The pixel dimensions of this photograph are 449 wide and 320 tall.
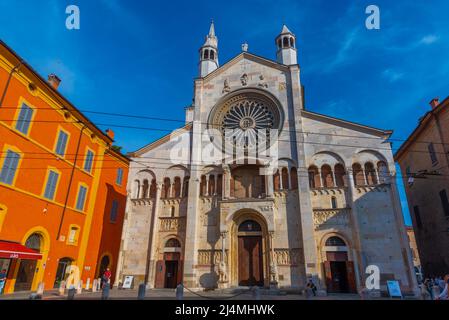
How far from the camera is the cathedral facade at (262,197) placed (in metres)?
19.0

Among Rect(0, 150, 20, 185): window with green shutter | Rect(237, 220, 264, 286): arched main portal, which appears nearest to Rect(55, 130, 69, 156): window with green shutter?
Rect(0, 150, 20, 185): window with green shutter

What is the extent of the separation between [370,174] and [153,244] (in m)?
17.5

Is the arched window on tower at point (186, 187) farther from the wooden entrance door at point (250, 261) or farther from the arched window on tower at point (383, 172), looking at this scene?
the arched window on tower at point (383, 172)

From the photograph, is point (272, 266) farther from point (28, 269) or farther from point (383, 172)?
point (28, 269)

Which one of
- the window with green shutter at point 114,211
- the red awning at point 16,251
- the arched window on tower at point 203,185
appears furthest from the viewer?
the window with green shutter at point 114,211

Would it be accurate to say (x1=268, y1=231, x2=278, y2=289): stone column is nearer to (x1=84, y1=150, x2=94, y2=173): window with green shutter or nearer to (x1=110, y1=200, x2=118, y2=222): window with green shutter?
(x1=110, y1=200, x2=118, y2=222): window with green shutter

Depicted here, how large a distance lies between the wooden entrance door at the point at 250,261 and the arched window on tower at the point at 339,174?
23.7 ft

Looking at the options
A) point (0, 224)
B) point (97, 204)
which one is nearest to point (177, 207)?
point (97, 204)

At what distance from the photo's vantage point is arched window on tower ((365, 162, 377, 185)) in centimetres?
2029

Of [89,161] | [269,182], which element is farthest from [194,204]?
[89,161]

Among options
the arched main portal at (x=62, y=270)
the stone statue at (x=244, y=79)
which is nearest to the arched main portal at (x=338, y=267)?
the stone statue at (x=244, y=79)

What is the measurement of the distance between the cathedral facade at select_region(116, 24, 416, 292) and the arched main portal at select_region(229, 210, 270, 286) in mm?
73

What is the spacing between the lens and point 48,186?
1858 centimetres
